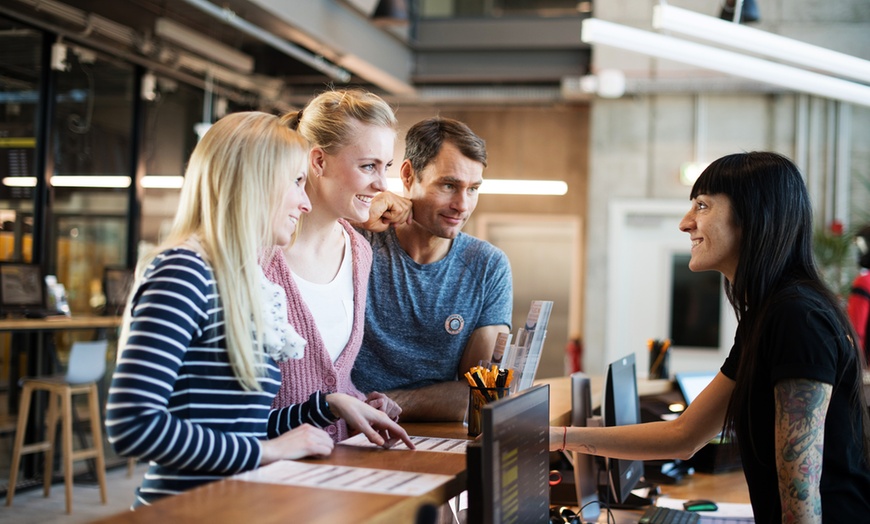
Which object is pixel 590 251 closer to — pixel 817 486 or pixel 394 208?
pixel 394 208

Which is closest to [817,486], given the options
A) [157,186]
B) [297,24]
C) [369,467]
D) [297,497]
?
[369,467]

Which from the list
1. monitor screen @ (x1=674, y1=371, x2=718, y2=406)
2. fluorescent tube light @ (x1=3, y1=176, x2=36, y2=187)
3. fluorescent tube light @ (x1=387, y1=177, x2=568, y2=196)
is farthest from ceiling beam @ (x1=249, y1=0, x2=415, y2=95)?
monitor screen @ (x1=674, y1=371, x2=718, y2=406)

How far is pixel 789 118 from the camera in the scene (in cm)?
855

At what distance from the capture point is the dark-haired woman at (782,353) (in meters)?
1.76

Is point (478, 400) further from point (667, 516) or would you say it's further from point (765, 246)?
point (667, 516)

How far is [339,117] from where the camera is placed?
217 centimetres

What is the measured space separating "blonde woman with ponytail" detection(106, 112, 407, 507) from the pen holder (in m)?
0.42

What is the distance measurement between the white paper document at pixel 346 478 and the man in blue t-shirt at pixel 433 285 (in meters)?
0.78

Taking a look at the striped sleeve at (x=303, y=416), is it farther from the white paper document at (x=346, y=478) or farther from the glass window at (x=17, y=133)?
the glass window at (x=17, y=133)

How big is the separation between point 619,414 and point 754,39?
2.21 m

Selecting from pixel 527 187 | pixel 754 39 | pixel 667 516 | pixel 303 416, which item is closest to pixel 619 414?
pixel 667 516

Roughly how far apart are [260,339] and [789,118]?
26.2ft

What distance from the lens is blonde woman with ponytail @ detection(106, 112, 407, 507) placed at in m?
1.44

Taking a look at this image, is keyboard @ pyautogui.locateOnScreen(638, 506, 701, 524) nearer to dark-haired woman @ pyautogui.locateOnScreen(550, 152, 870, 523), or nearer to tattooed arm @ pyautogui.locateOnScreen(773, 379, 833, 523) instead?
dark-haired woman @ pyautogui.locateOnScreen(550, 152, 870, 523)
